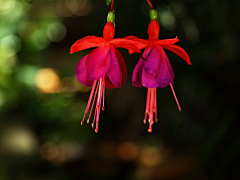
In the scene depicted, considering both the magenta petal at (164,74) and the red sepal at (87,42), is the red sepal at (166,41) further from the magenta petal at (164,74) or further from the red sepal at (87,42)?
the red sepal at (87,42)

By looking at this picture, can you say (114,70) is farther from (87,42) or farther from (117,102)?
(117,102)

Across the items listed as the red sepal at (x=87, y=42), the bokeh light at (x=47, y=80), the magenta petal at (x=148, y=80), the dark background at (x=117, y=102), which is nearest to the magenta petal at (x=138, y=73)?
the magenta petal at (x=148, y=80)

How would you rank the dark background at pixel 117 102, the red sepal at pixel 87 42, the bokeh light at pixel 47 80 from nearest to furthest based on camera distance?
1. the red sepal at pixel 87 42
2. the dark background at pixel 117 102
3. the bokeh light at pixel 47 80

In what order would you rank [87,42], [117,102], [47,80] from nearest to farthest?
[87,42]
[47,80]
[117,102]

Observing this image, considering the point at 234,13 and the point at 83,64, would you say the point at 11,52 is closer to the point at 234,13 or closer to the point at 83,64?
the point at 83,64

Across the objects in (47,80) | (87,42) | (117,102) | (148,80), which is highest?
(87,42)

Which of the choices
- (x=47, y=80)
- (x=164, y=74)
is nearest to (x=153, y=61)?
(x=164, y=74)

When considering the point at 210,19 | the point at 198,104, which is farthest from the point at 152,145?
the point at 210,19
